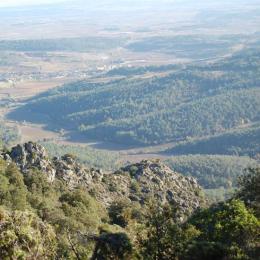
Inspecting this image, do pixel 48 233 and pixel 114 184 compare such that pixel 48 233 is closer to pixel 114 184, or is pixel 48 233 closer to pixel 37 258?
pixel 37 258

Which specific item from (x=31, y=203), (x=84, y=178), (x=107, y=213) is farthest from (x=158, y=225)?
(x=84, y=178)

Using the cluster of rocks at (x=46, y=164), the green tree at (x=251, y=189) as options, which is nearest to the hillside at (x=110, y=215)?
the cluster of rocks at (x=46, y=164)

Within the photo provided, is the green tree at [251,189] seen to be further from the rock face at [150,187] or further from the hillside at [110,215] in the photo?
the rock face at [150,187]

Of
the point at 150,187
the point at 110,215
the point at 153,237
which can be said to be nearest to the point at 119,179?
the point at 150,187

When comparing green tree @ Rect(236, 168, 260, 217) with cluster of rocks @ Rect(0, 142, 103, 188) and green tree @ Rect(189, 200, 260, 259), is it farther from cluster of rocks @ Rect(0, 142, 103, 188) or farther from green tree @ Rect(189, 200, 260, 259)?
cluster of rocks @ Rect(0, 142, 103, 188)

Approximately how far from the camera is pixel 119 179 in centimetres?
10675

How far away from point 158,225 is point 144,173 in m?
71.1

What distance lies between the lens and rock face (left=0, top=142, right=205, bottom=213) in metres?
94.6

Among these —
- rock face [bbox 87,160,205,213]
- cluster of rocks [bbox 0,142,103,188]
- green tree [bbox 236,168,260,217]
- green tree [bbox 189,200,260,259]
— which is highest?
green tree [bbox 189,200,260,259]

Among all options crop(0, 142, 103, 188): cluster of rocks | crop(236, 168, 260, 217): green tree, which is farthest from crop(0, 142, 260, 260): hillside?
crop(236, 168, 260, 217): green tree

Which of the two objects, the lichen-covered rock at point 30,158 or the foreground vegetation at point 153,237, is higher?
the foreground vegetation at point 153,237

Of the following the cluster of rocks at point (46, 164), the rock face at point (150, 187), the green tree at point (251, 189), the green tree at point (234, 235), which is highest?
the green tree at point (234, 235)

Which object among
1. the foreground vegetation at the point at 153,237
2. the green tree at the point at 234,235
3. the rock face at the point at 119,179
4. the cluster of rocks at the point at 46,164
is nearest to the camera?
the foreground vegetation at the point at 153,237

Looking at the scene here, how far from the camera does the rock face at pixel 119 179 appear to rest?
94.6 metres
